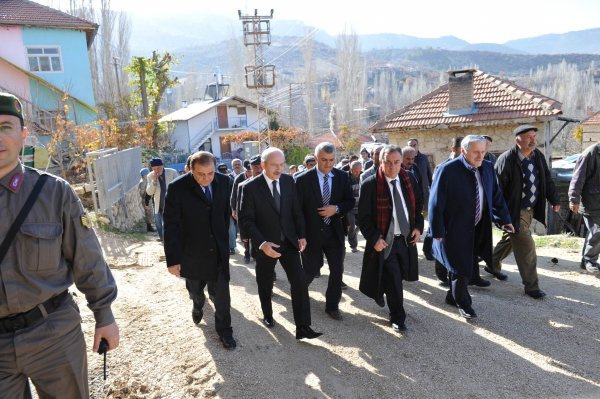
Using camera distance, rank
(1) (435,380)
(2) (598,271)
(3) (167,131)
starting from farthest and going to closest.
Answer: (3) (167,131)
(2) (598,271)
(1) (435,380)

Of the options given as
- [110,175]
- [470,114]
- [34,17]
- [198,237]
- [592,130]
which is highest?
[34,17]

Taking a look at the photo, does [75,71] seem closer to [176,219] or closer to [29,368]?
[176,219]

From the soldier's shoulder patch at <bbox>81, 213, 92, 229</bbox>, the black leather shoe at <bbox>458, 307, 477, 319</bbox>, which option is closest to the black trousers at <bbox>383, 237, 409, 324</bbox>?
the black leather shoe at <bbox>458, 307, 477, 319</bbox>

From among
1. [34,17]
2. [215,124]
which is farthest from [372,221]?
[215,124]

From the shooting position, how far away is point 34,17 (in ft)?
69.2

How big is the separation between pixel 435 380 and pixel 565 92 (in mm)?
81539

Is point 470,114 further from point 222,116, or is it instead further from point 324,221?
point 222,116

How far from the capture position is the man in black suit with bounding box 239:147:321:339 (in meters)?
4.42

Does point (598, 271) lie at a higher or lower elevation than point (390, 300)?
lower

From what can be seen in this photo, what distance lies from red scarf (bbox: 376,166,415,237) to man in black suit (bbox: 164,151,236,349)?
1698 mm

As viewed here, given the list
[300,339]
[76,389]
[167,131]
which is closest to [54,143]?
[300,339]

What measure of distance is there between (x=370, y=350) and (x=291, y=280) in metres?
1.04

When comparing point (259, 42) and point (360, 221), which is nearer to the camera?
point (360, 221)

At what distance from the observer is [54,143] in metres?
12.7
